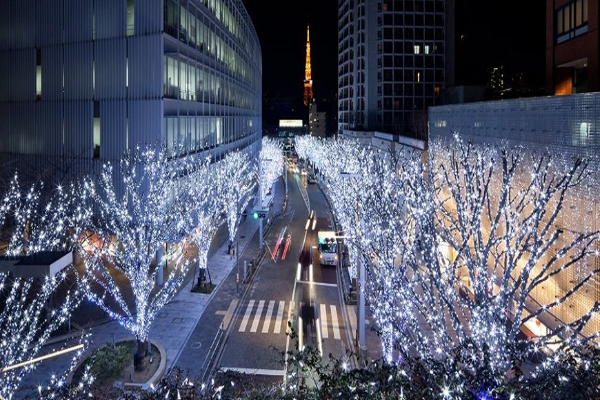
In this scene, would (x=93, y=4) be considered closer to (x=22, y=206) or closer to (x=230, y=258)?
(x=22, y=206)

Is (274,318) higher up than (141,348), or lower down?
lower down

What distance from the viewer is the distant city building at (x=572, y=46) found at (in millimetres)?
19812

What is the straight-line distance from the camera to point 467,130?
24.5m

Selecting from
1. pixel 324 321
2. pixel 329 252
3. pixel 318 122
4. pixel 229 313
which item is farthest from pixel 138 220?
pixel 318 122

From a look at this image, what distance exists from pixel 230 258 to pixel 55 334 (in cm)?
1475

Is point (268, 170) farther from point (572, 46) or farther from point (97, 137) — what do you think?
point (572, 46)

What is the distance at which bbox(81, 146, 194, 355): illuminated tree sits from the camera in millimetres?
20266

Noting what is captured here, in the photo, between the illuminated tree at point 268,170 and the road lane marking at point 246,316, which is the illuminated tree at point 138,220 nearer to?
the road lane marking at point 246,316

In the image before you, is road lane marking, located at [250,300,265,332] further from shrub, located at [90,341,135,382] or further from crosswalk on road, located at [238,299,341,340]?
shrub, located at [90,341,135,382]

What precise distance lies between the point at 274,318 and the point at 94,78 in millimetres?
17043

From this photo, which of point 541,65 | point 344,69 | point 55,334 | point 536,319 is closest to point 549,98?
point 536,319

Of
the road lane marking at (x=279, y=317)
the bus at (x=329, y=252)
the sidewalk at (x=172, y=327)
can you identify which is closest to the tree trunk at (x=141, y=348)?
the sidewalk at (x=172, y=327)

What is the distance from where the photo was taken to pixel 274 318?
947 inches

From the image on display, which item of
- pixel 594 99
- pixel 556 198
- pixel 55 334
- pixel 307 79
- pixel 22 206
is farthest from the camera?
pixel 307 79
